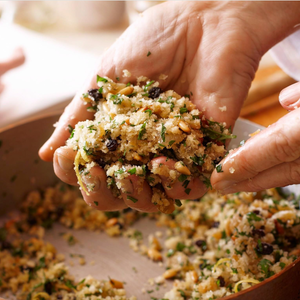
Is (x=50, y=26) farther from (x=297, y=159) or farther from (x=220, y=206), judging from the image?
(x=297, y=159)

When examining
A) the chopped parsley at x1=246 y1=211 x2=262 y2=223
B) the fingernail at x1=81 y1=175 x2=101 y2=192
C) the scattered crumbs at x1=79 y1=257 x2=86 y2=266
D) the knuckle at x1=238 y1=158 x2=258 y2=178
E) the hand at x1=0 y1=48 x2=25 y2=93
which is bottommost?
the chopped parsley at x1=246 y1=211 x2=262 y2=223

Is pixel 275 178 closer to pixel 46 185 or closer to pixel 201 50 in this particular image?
pixel 201 50

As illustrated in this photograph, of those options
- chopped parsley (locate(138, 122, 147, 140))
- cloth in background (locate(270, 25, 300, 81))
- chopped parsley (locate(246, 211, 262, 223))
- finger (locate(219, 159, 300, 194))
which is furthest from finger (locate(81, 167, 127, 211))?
cloth in background (locate(270, 25, 300, 81))

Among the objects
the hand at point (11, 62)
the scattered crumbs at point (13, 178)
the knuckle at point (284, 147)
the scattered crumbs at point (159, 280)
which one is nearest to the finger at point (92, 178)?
the scattered crumbs at point (159, 280)

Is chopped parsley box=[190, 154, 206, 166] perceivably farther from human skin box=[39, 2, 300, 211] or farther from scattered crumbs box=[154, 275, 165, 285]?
scattered crumbs box=[154, 275, 165, 285]

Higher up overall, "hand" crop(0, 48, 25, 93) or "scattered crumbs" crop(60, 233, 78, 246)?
"hand" crop(0, 48, 25, 93)

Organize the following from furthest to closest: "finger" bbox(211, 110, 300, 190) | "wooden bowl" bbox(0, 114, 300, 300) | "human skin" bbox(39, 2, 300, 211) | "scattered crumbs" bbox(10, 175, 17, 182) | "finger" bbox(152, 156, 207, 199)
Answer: "scattered crumbs" bbox(10, 175, 17, 182)
"wooden bowl" bbox(0, 114, 300, 300)
"human skin" bbox(39, 2, 300, 211)
"finger" bbox(152, 156, 207, 199)
"finger" bbox(211, 110, 300, 190)

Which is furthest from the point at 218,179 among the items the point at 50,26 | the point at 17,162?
the point at 50,26
